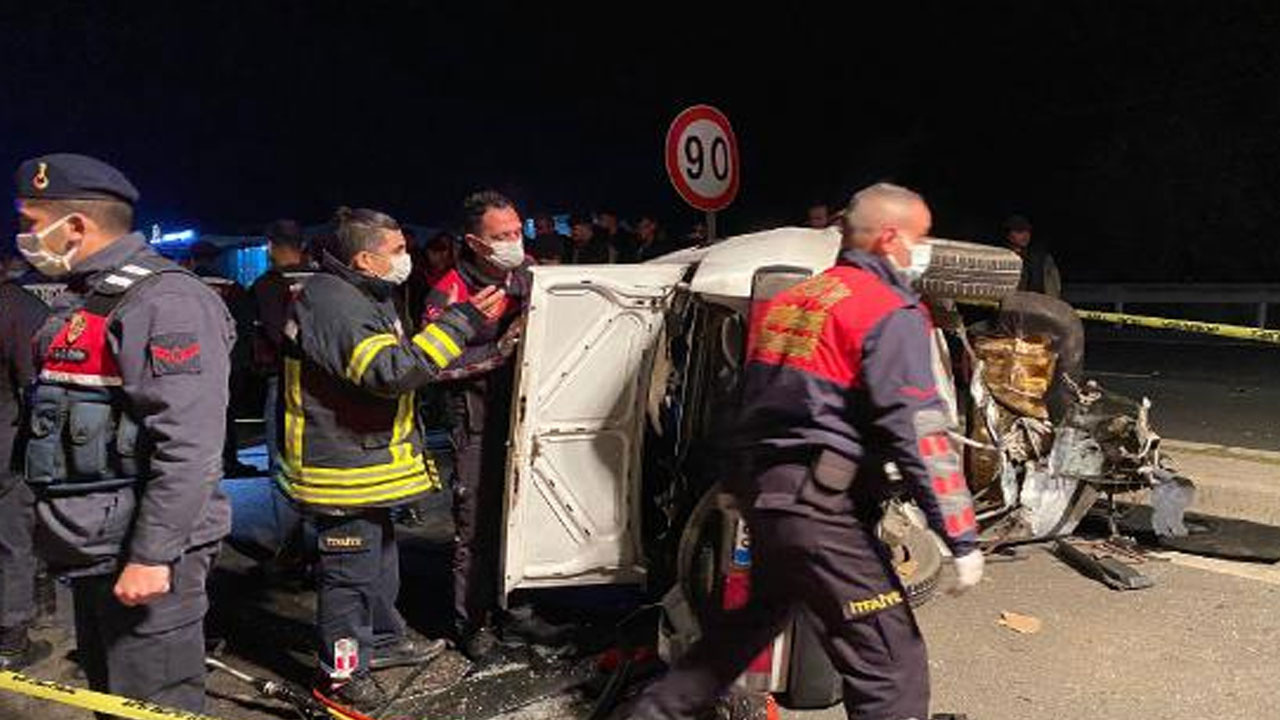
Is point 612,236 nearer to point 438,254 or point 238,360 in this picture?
point 438,254

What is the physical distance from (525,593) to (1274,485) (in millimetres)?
4352

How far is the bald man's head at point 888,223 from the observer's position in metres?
2.99

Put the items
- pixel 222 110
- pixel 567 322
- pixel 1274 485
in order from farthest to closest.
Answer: pixel 222 110 → pixel 1274 485 → pixel 567 322

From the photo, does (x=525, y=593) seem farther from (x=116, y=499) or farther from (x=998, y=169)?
(x=998, y=169)

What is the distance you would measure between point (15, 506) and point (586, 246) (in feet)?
21.1

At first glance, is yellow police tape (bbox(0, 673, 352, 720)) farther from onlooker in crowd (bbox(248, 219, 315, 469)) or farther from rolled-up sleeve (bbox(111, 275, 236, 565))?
onlooker in crowd (bbox(248, 219, 315, 469))

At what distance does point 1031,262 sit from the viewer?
8.35 m

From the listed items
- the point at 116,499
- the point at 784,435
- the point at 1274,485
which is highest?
the point at 784,435

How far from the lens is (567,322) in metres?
3.92

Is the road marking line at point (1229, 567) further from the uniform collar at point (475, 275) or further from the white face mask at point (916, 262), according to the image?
the uniform collar at point (475, 275)

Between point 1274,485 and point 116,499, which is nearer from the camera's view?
point 116,499

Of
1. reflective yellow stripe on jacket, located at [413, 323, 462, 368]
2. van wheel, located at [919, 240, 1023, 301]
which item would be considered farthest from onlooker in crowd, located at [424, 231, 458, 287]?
van wheel, located at [919, 240, 1023, 301]

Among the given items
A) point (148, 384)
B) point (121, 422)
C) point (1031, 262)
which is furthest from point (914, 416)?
point (1031, 262)

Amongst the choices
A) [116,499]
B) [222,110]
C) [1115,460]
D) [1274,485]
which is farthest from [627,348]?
[222,110]
